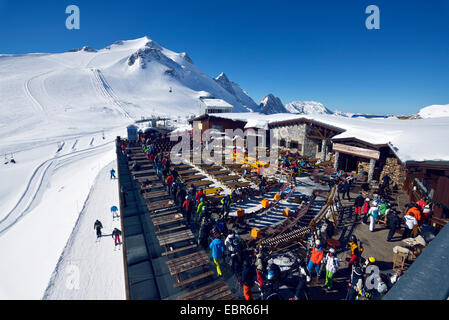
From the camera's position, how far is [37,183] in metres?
30.8

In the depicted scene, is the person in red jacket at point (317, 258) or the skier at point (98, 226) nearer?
the person in red jacket at point (317, 258)

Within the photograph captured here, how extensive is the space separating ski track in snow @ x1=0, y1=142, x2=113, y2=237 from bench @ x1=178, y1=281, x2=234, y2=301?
2569 centimetres

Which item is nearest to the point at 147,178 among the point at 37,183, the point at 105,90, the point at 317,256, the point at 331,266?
the point at 317,256

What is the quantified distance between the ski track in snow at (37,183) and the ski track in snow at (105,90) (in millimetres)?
31210

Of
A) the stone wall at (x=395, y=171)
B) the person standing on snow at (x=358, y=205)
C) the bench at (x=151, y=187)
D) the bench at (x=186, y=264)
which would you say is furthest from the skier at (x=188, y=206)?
the stone wall at (x=395, y=171)

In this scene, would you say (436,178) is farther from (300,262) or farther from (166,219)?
(166,219)

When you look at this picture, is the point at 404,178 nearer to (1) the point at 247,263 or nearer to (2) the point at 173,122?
(1) the point at 247,263

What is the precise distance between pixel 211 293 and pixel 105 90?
4266 inches

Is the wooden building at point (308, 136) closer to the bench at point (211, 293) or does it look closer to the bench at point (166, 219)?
the bench at point (166, 219)

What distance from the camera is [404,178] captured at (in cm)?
1449

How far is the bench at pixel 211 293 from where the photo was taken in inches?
237

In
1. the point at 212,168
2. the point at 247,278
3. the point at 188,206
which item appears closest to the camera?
the point at 247,278

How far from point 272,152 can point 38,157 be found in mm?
40624

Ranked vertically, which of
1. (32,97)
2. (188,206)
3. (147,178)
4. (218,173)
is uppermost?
(32,97)
